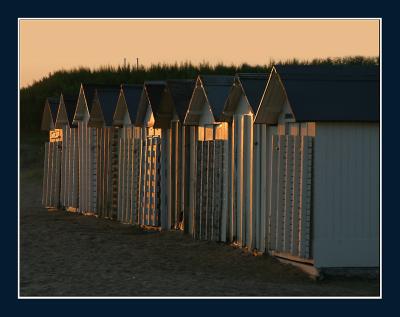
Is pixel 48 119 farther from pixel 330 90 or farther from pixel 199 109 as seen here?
pixel 330 90

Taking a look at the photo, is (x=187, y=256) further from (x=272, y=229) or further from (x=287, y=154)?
(x=287, y=154)

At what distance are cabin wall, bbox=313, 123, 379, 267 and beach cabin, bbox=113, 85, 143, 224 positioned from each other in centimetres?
980

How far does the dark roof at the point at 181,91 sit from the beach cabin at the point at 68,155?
26.0 feet

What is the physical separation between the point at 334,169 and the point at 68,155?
1644 centimetres

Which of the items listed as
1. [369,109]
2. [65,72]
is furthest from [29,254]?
[65,72]

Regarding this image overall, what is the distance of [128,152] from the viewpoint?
977 inches

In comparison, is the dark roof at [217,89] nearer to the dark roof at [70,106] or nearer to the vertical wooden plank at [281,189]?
the vertical wooden plank at [281,189]

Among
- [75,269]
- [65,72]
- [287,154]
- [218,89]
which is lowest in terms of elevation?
[75,269]

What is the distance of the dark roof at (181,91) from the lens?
21.6 meters

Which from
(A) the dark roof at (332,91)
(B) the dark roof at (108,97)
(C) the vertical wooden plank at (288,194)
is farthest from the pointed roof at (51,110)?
(A) the dark roof at (332,91)

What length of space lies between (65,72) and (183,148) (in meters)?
32.7

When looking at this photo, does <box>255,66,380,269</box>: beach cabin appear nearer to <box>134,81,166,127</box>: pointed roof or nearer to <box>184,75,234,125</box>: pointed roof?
<box>184,75,234,125</box>: pointed roof
